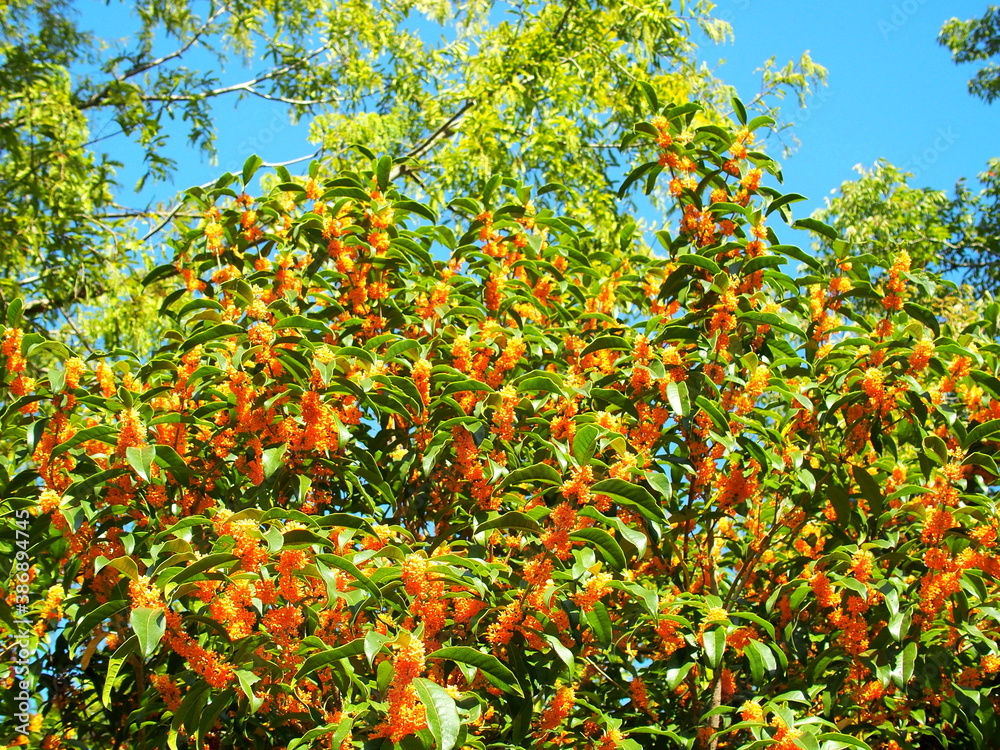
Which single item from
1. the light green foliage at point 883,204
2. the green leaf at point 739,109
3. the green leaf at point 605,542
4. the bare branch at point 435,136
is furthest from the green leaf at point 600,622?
the light green foliage at point 883,204

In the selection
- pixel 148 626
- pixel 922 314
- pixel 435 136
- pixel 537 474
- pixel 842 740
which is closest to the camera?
pixel 148 626

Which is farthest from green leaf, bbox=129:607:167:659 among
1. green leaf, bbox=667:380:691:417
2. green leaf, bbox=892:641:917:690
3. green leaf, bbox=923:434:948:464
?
green leaf, bbox=923:434:948:464

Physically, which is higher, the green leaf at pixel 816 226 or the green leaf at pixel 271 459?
the green leaf at pixel 816 226

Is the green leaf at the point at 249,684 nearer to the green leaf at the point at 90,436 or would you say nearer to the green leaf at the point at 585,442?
the green leaf at the point at 90,436

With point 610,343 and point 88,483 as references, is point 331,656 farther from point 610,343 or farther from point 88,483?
point 610,343

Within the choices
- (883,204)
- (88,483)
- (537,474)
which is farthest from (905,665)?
(883,204)

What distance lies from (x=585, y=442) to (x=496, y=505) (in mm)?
564


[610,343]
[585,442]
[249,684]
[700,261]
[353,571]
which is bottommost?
[249,684]

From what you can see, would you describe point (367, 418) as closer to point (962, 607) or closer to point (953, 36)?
point (962, 607)

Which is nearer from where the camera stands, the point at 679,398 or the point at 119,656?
the point at 119,656

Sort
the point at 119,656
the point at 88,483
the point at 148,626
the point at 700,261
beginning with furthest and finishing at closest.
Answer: the point at 700,261
the point at 88,483
the point at 119,656
the point at 148,626

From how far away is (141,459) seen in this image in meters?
2.51

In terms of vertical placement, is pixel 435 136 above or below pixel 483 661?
above

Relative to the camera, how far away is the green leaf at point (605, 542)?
240 centimetres
